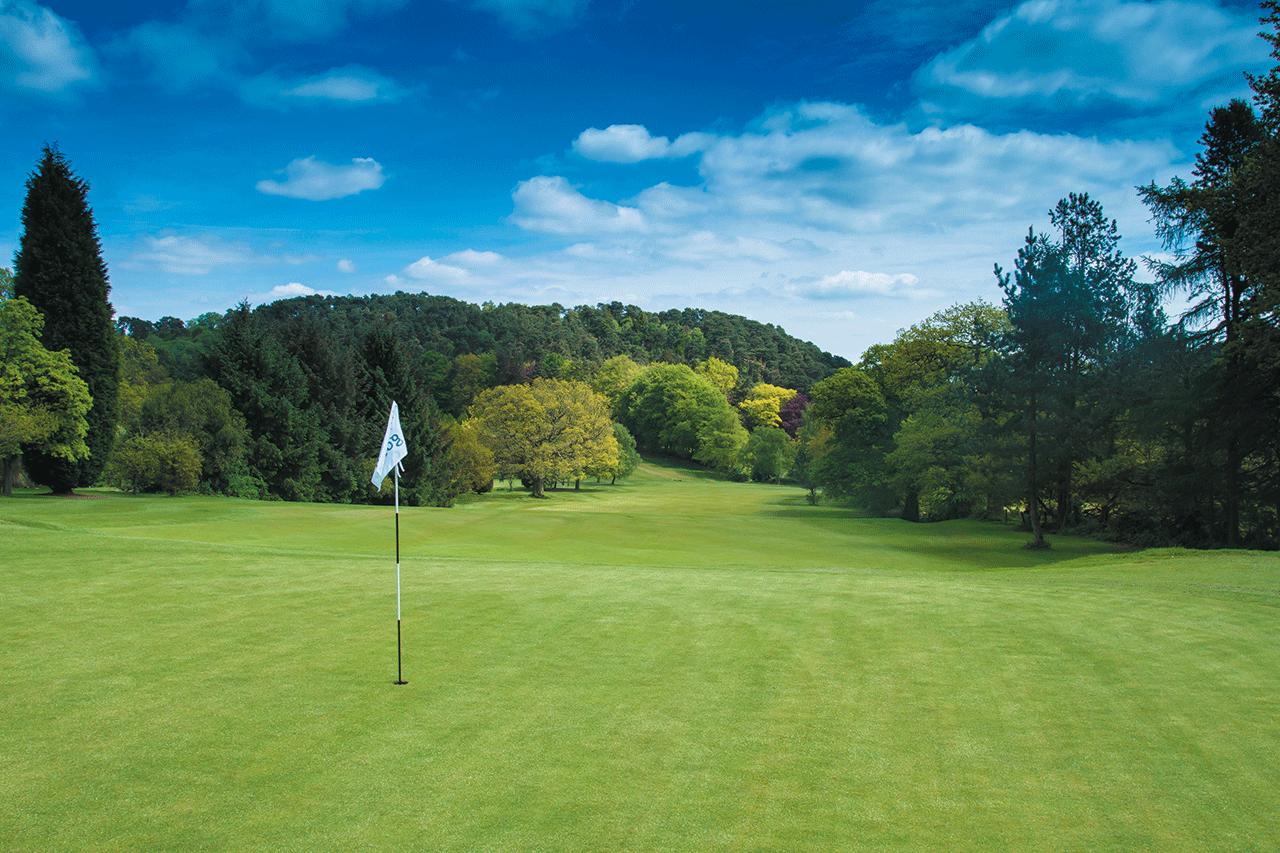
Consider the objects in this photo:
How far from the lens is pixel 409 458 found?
50188 millimetres

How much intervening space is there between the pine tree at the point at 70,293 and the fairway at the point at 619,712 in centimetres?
2201

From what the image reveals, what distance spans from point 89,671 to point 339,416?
1695 inches

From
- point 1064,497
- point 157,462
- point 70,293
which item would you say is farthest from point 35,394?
point 1064,497

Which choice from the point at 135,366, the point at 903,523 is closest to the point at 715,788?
the point at 903,523

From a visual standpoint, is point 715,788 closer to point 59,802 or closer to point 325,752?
point 325,752

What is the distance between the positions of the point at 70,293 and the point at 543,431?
1421 inches

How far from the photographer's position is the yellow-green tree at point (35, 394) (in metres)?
28.0

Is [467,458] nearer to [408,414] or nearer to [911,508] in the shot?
[408,414]

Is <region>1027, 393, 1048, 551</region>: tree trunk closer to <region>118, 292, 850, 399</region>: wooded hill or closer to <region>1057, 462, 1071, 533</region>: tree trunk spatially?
<region>1057, 462, 1071, 533</region>: tree trunk

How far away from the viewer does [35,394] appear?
29.7 meters

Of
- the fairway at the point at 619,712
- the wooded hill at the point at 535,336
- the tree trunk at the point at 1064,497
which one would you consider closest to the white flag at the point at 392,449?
the fairway at the point at 619,712

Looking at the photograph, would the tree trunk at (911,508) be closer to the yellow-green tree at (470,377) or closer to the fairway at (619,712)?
the fairway at (619,712)

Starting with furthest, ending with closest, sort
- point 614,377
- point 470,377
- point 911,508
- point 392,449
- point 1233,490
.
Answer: point 614,377
point 470,377
point 911,508
point 1233,490
point 392,449

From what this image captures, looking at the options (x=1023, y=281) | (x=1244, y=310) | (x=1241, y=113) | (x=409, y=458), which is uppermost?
(x=1241, y=113)
